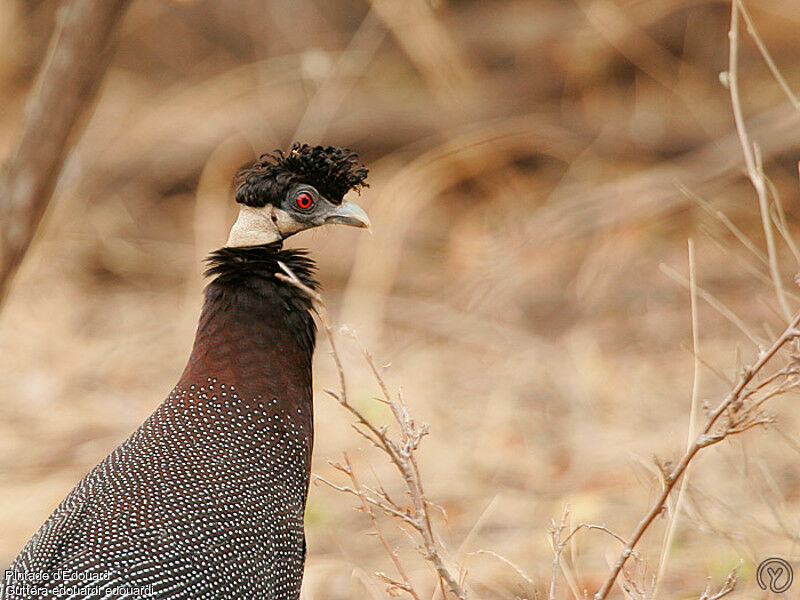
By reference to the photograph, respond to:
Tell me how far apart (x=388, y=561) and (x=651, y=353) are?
217 cm

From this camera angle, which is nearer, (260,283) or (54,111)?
(260,283)

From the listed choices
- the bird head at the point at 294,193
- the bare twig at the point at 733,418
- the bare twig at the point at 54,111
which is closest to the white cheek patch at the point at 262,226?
the bird head at the point at 294,193

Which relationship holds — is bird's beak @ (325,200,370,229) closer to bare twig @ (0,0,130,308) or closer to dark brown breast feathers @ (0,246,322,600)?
dark brown breast feathers @ (0,246,322,600)

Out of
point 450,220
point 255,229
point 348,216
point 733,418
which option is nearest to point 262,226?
point 255,229

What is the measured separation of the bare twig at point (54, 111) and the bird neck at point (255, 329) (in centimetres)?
59

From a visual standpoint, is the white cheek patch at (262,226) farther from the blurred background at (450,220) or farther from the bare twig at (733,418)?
the blurred background at (450,220)

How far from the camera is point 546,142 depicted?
650 centimetres

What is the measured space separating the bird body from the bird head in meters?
0.04

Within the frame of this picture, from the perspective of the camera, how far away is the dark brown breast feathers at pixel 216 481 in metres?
2.49

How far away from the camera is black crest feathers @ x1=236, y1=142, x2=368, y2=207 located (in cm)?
289

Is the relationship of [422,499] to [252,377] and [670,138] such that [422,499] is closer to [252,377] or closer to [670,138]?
[252,377]

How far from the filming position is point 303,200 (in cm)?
290

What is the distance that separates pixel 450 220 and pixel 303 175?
3.91 metres

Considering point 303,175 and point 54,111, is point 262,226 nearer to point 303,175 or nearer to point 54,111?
point 303,175
